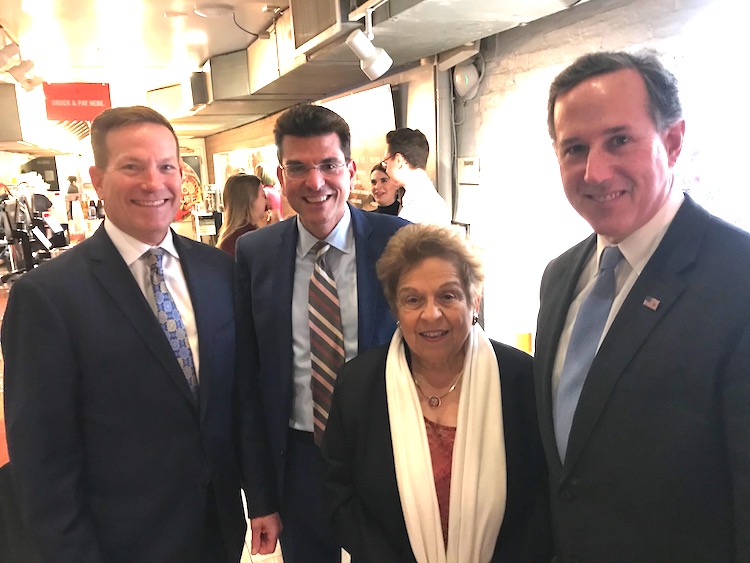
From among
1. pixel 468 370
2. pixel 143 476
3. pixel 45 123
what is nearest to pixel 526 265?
pixel 468 370

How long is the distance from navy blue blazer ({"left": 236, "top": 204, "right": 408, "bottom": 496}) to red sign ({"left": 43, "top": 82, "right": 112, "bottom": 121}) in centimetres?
622

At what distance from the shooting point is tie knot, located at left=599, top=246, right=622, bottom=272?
50.8 inches

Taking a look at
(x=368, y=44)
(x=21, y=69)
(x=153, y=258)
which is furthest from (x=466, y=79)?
(x=21, y=69)

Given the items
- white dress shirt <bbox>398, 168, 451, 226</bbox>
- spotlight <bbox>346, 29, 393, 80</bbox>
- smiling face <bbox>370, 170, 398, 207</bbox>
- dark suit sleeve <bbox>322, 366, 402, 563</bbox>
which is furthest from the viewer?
smiling face <bbox>370, 170, 398, 207</bbox>

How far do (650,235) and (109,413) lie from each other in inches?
56.5

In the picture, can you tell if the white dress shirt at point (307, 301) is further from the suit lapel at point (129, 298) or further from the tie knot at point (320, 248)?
the suit lapel at point (129, 298)

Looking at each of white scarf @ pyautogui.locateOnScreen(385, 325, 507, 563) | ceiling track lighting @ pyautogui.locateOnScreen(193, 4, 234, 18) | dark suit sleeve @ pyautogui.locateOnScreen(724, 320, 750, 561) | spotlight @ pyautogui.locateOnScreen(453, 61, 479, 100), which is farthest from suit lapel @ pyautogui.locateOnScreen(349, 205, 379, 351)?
ceiling track lighting @ pyautogui.locateOnScreen(193, 4, 234, 18)

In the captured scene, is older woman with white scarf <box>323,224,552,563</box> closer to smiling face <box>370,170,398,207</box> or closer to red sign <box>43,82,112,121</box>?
smiling face <box>370,170,398,207</box>

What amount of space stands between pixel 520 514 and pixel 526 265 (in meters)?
2.06

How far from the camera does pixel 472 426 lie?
1.48 m

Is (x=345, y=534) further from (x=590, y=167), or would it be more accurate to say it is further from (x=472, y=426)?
(x=590, y=167)

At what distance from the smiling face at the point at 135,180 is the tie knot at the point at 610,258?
47.1 inches

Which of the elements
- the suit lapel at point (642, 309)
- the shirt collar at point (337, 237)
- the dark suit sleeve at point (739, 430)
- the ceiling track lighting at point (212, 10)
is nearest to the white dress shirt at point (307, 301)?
the shirt collar at point (337, 237)

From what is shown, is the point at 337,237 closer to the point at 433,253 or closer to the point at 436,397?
the point at 433,253
